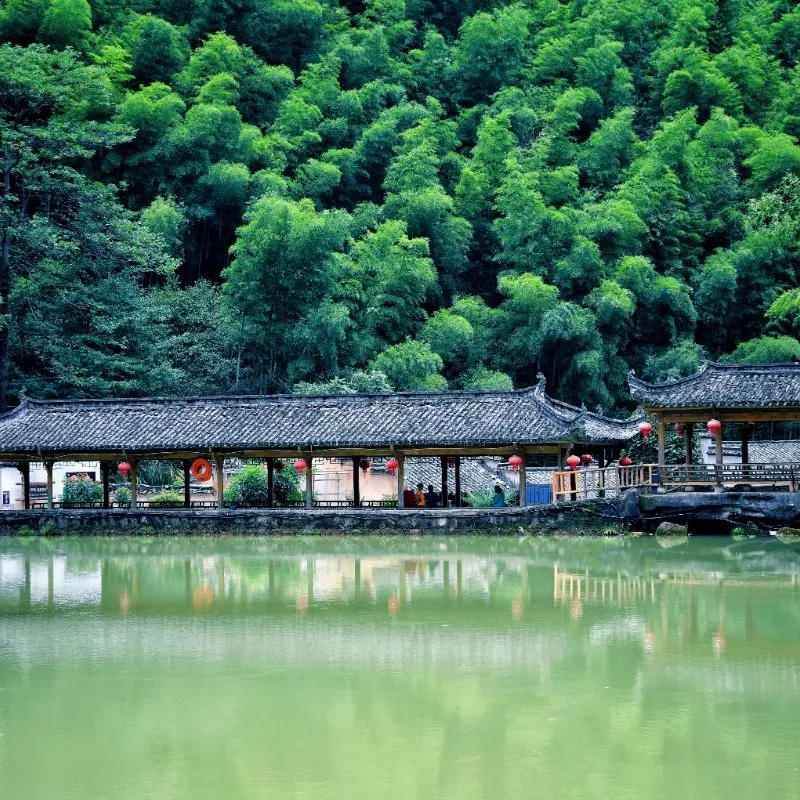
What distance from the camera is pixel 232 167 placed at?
44688 millimetres

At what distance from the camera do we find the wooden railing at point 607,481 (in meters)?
24.9

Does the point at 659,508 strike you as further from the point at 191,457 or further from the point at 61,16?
the point at 61,16

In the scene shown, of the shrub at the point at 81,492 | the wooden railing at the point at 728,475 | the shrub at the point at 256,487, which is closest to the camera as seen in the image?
the wooden railing at the point at 728,475

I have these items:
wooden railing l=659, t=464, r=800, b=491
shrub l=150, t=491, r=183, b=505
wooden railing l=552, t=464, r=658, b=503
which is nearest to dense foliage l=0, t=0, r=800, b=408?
shrub l=150, t=491, r=183, b=505

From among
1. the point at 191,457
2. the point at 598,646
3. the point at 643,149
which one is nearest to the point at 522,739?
the point at 598,646

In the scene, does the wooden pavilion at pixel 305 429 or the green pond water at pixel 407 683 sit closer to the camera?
the green pond water at pixel 407 683

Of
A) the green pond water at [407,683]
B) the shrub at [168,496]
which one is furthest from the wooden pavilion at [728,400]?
the shrub at [168,496]

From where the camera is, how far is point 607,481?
1005 inches

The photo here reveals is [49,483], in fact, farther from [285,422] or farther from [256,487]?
[285,422]

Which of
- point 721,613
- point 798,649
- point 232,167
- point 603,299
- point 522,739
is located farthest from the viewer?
point 232,167

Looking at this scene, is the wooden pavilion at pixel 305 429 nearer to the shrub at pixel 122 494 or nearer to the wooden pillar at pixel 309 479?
the wooden pillar at pixel 309 479

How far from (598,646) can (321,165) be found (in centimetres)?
3616

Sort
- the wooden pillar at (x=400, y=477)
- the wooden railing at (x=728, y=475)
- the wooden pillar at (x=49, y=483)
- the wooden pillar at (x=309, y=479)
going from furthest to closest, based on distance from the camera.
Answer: the wooden pillar at (x=49, y=483) < the wooden pillar at (x=309, y=479) < the wooden pillar at (x=400, y=477) < the wooden railing at (x=728, y=475)

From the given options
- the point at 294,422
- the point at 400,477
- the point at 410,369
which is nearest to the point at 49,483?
the point at 294,422
